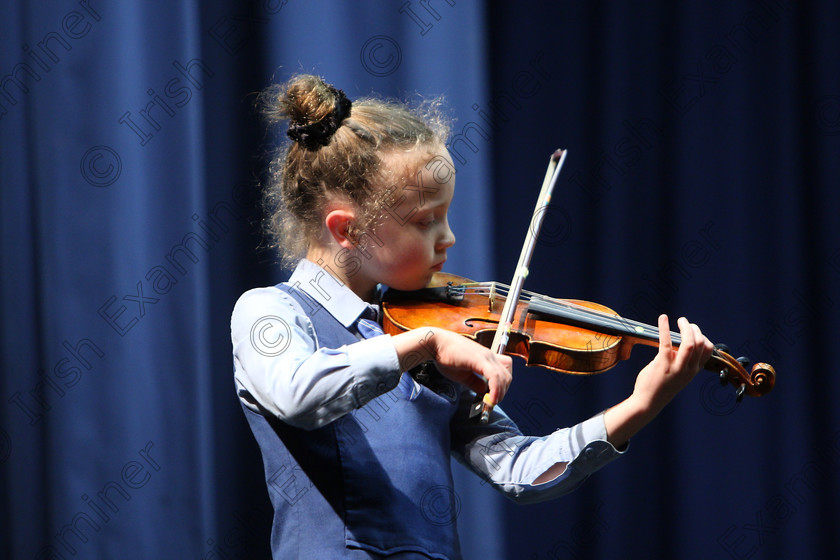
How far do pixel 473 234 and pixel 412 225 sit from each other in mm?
513

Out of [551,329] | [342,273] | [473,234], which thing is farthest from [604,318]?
[473,234]

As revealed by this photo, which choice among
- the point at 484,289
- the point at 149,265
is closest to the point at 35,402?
the point at 149,265

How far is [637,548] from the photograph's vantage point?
1.43 meters

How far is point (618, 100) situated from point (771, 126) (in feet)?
0.97

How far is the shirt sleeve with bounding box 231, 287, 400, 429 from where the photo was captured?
0.64 meters

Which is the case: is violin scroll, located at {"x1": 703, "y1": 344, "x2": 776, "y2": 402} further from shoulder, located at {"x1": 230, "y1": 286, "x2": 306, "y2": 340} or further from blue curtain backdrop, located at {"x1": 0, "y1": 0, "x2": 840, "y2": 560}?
blue curtain backdrop, located at {"x1": 0, "y1": 0, "x2": 840, "y2": 560}

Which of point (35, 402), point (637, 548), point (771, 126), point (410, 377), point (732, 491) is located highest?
point (771, 126)

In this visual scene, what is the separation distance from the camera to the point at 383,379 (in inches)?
25.4

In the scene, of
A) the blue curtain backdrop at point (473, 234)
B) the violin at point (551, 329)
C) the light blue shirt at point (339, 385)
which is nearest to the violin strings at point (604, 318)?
the violin at point (551, 329)

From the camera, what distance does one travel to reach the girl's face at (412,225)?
2.64ft

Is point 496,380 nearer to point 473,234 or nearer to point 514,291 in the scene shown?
point 514,291

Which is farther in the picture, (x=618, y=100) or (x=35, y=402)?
(x=618, y=100)

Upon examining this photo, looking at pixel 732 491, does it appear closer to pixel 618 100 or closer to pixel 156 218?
pixel 618 100

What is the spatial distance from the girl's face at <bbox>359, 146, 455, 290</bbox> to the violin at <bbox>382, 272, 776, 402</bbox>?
0.04m
